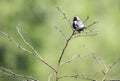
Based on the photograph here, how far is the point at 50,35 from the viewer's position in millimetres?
12500

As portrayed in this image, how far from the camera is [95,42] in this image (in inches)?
501

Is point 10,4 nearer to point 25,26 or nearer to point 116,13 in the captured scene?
point 25,26

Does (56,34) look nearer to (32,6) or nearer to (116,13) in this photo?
(32,6)

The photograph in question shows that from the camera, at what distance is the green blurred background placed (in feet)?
39.5

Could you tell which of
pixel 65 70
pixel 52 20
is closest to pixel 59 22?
pixel 52 20

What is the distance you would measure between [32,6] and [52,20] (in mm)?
598

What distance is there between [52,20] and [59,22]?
24 centimetres

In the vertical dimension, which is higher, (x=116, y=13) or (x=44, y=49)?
(x=116, y=13)

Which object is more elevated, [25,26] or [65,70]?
[25,26]

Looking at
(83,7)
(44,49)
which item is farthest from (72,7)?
(44,49)

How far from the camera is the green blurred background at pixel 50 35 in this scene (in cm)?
1205

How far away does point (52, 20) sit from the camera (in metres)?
12.3

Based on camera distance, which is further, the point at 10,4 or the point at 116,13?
the point at 116,13

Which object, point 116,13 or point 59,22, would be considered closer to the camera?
point 59,22
